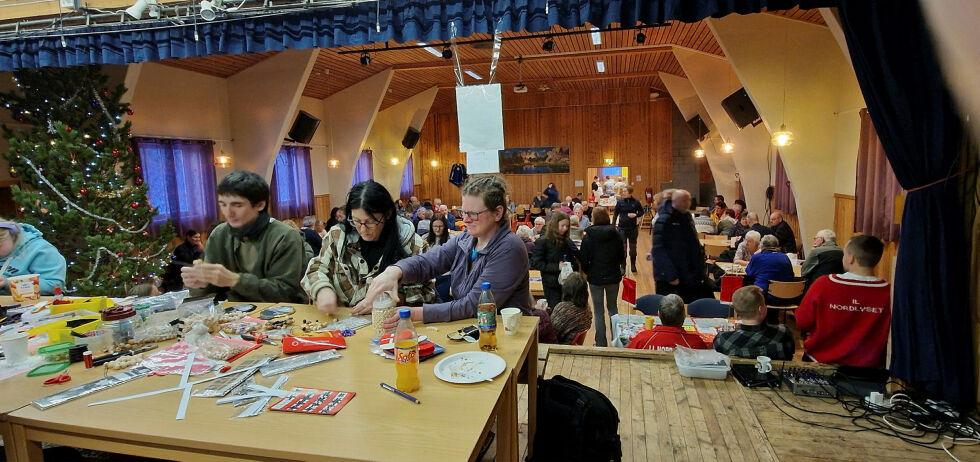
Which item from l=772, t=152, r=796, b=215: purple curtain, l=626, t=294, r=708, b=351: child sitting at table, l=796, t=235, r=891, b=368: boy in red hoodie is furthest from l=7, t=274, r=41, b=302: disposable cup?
l=772, t=152, r=796, b=215: purple curtain

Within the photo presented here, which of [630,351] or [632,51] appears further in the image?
[632,51]

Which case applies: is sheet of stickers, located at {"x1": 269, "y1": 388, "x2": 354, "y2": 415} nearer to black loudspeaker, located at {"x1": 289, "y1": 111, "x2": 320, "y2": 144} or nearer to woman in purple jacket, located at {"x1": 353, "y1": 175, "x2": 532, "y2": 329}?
woman in purple jacket, located at {"x1": 353, "y1": 175, "x2": 532, "y2": 329}

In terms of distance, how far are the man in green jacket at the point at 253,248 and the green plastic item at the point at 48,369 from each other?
2.42ft

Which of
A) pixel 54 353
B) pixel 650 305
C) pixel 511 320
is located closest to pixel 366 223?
pixel 511 320

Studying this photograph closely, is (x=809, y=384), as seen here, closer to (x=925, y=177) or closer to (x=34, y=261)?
(x=925, y=177)

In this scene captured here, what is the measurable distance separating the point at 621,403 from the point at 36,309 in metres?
3.08

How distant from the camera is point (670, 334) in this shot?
→ 3.33 meters

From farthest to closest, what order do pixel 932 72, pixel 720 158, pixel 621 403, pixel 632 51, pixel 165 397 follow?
pixel 720 158 → pixel 632 51 → pixel 621 403 → pixel 932 72 → pixel 165 397

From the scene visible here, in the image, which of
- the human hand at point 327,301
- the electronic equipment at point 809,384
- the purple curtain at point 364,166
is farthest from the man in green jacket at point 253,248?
the purple curtain at point 364,166

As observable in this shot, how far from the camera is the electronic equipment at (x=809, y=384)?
272cm

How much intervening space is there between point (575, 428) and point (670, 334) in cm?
170

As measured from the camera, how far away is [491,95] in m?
2.57

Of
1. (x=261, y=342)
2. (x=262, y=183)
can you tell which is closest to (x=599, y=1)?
(x=262, y=183)

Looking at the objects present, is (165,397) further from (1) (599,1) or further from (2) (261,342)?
(1) (599,1)
